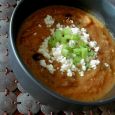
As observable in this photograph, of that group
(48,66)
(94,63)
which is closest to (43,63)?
(48,66)

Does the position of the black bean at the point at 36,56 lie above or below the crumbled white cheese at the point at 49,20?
below

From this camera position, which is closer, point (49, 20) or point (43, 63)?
point (43, 63)

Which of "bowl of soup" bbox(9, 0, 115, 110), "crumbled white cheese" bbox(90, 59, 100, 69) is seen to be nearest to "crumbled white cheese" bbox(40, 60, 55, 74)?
"bowl of soup" bbox(9, 0, 115, 110)

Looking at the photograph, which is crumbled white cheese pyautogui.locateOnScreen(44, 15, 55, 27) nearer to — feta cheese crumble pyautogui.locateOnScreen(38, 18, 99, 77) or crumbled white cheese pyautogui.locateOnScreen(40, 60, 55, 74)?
feta cheese crumble pyautogui.locateOnScreen(38, 18, 99, 77)

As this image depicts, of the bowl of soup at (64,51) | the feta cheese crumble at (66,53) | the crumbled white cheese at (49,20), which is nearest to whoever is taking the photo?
the bowl of soup at (64,51)

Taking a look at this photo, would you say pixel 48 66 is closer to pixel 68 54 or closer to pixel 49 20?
pixel 68 54

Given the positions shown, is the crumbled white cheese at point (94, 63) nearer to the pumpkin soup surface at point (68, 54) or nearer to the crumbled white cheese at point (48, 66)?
the pumpkin soup surface at point (68, 54)

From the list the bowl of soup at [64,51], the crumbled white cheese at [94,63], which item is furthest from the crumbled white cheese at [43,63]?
the crumbled white cheese at [94,63]

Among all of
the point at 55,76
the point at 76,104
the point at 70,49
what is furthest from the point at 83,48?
the point at 76,104

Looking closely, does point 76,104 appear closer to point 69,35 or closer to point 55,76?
point 55,76
